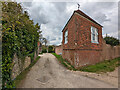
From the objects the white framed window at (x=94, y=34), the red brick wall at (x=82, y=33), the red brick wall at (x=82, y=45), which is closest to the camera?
the red brick wall at (x=82, y=45)

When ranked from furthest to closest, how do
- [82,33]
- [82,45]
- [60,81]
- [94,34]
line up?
[94,34]
[82,33]
[82,45]
[60,81]

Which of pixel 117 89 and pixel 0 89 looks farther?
pixel 117 89

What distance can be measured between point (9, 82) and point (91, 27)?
8.65 meters

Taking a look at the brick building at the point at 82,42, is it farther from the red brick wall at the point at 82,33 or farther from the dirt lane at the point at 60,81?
the dirt lane at the point at 60,81

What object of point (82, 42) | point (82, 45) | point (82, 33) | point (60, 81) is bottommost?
point (60, 81)

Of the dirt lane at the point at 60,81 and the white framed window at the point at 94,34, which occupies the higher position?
the white framed window at the point at 94,34

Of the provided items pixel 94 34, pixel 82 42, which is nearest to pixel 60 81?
pixel 82 42

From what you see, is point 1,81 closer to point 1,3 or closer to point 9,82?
point 9,82

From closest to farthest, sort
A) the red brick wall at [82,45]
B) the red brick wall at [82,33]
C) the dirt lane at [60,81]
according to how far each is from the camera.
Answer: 1. the dirt lane at [60,81]
2. the red brick wall at [82,45]
3. the red brick wall at [82,33]

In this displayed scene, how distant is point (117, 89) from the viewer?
2.77m

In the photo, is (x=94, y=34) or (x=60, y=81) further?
(x=94, y=34)

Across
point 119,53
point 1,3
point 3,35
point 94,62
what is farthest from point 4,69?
point 119,53

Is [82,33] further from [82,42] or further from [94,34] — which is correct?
[94,34]

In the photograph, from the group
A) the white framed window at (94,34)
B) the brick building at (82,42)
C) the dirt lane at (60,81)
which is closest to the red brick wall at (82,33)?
the brick building at (82,42)
